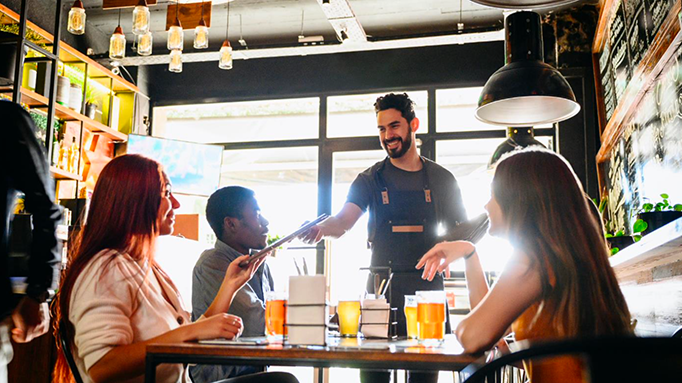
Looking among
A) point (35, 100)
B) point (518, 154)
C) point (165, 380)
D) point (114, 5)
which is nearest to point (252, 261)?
point (165, 380)

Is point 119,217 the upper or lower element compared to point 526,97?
lower

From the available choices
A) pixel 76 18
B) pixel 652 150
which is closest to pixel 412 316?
pixel 652 150

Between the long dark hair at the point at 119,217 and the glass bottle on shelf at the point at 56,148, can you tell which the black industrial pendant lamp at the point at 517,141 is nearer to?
the long dark hair at the point at 119,217

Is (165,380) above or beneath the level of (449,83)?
beneath

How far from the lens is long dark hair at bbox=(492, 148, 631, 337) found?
1.39 metres

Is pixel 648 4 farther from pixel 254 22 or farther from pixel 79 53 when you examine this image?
pixel 79 53

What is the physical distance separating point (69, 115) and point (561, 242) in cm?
518

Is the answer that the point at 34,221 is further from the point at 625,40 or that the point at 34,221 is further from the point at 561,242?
the point at 625,40

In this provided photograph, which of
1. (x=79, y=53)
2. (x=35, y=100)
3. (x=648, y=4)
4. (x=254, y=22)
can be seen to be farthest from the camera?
(x=254, y=22)

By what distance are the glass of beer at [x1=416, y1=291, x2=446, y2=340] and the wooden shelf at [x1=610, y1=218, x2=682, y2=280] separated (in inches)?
25.1

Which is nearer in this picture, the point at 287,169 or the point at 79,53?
the point at 79,53

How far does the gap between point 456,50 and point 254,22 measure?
2.12 m

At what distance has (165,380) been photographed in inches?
62.9

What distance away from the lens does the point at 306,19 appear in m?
6.35
